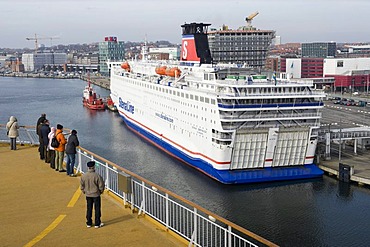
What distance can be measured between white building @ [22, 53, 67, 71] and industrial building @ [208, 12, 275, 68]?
10291 cm

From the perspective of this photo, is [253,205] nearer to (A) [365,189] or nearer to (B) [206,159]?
(B) [206,159]

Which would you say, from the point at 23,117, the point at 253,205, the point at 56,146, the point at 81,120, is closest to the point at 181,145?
the point at 253,205

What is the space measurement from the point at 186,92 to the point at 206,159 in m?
3.67

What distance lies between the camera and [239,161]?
749 inches

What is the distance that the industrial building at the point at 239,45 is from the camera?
62.7 meters

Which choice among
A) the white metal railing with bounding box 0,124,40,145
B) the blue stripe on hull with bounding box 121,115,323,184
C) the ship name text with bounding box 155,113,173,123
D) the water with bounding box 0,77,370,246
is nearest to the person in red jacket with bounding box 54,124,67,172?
the white metal railing with bounding box 0,124,40,145

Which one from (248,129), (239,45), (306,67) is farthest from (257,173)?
(306,67)

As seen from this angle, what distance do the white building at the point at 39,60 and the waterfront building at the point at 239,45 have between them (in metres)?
103

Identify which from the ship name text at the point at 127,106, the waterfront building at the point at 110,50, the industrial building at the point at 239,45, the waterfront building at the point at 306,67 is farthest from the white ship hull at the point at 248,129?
the waterfront building at the point at 110,50

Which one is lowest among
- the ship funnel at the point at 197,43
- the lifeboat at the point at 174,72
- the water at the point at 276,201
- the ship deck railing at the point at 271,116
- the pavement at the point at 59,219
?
the water at the point at 276,201

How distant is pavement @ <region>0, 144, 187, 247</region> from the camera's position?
4.67 meters

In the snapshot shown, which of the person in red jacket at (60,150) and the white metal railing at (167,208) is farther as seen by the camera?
the person in red jacket at (60,150)

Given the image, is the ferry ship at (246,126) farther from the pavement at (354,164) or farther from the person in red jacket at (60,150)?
the person in red jacket at (60,150)

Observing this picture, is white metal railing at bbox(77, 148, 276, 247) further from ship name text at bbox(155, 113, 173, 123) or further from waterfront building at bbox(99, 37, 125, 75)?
waterfront building at bbox(99, 37, 125, 75)
